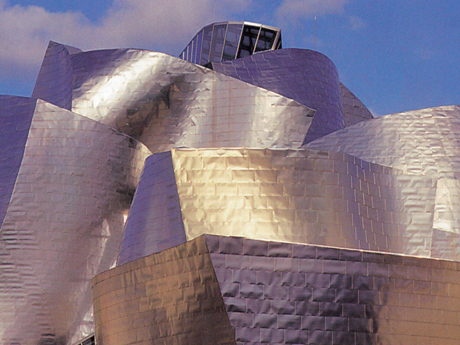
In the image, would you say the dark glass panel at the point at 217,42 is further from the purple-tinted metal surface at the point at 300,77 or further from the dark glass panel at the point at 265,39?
the purple-tinted metal surface at the point at 300,77

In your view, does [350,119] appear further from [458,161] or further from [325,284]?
[325,284]

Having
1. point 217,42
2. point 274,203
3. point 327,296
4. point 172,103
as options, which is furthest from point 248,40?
point 327,296

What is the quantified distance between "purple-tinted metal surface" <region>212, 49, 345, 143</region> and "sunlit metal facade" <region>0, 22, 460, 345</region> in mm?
60

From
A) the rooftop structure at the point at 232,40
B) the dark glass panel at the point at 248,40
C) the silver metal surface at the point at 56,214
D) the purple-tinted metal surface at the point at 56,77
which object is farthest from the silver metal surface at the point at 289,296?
the dark glass panel at the point at 248,40

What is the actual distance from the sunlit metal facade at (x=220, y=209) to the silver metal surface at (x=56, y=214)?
0.04 m

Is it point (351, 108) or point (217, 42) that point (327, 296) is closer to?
point (351, 108)

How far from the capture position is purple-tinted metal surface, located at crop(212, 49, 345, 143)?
1086 inches

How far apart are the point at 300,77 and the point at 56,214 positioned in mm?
9805

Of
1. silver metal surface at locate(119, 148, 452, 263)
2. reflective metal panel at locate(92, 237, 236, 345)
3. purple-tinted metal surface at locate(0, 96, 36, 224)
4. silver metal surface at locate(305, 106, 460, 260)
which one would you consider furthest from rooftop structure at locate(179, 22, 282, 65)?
reflective metal panel at locate(92, 237, 236, 345)

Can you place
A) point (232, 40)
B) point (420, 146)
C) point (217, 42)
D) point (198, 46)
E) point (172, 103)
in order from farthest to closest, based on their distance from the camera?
point (198, 46)
point (217, 42)
point (232, 40)
point (172, 103)
point (420, 146)

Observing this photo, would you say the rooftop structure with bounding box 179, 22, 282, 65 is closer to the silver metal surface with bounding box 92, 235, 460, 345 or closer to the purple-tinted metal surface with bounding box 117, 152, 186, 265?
the purple-tinted metal surface with bounding box 117, 152, 186, 265

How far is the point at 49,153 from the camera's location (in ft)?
79.5

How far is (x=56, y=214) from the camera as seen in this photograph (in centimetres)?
2388

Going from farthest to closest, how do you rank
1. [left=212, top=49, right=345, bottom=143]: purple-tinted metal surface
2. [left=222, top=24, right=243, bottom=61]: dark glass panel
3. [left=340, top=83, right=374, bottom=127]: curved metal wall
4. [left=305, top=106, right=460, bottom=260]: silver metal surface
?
[left=222, top=24, right=243, bottom=61]: dark glass panel → [left=340, top=83, right=374, bottom=127]: curved metal wall → [left=212, top=49, right=345, bottom=143]: purple-tinted metal surface → [left=305, top=106, right=460, bottom=260]: silver metal surface
